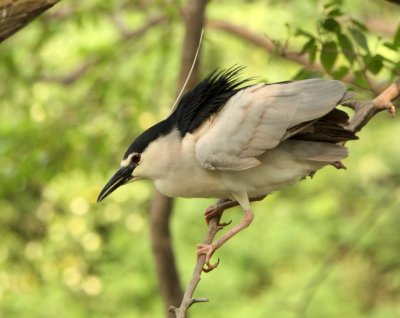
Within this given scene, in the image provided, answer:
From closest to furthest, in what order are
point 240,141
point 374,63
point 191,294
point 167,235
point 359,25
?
point 191,294, point 240,141, point 374,63, point 359,25, point 167,235

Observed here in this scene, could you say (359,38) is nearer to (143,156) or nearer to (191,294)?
(143,156)

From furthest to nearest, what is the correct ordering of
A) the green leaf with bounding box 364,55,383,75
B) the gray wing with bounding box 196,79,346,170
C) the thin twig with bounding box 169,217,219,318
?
the green leaf with bounding box 364,55,383,75 < the gray wing with bounding box 196,79,346,170 < the thin twig with bounding box 169,217,219,318

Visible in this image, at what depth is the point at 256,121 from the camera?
8.00ft

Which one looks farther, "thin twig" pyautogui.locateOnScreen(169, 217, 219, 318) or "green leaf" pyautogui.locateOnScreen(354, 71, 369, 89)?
"green leaf" pyautogui.locateOnScreen(354, 71, 369, 89)

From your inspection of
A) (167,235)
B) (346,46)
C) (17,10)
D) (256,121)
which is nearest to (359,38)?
(346,46)

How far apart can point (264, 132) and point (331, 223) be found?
5.07 m

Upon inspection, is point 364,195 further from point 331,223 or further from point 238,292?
point 238,292

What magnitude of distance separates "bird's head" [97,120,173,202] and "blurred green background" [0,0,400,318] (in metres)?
2.53

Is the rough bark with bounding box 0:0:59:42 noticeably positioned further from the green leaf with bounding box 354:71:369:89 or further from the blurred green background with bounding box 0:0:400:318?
the blurred green background with bounding box 0:0:400:318

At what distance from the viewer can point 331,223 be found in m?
7.35

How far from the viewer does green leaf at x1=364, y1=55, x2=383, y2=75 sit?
284cm


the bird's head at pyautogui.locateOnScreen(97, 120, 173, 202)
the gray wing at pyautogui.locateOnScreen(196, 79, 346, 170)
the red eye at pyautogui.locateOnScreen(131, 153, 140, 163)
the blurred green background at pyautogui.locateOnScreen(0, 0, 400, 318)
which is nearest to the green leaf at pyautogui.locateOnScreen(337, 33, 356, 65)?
the gray wing at pyautogui.locateOnScreen(196, 79, 346, 170)

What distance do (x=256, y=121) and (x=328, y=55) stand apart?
0.63m

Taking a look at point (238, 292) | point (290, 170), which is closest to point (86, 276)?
point (238, 292)
